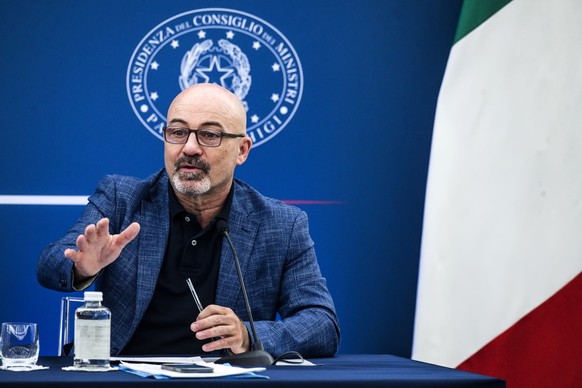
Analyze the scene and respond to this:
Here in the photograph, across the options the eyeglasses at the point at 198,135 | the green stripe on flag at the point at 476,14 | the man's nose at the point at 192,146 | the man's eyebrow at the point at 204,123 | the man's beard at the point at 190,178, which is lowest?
the man's beard at the point at 190,178

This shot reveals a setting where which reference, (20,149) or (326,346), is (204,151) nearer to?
(326,346)

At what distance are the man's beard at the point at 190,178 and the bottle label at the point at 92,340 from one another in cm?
94

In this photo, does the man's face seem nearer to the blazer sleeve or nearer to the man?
the man

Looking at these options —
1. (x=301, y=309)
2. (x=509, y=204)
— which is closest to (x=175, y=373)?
(x=301, y=309)

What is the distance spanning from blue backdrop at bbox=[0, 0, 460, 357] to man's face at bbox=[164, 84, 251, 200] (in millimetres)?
746

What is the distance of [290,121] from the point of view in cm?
372

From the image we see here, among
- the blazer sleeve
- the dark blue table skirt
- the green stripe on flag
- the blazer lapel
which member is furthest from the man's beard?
the green stripe on flag

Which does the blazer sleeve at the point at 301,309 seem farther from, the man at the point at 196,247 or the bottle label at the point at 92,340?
the bottle label at the point at 92,340

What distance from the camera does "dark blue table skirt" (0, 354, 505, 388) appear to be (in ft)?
5.47

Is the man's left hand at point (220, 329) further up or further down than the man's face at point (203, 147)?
further down

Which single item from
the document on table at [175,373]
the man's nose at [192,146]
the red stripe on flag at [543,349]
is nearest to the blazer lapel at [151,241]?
the man's nose at [192,146]

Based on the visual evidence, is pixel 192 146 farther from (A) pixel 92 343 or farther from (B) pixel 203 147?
(A) pixel 92 343

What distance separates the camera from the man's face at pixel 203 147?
9.23 feet

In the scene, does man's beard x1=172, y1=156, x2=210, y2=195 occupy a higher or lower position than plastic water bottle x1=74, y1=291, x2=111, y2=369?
higher
